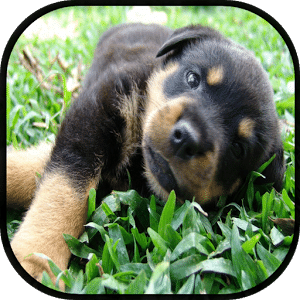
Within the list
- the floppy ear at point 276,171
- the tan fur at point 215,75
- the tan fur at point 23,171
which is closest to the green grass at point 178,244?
the floppy ear at point 276,171

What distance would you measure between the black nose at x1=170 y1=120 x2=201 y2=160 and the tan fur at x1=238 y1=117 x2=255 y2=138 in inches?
15.9

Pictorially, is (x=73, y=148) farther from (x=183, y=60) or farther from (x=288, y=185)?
(x=288, y=185)

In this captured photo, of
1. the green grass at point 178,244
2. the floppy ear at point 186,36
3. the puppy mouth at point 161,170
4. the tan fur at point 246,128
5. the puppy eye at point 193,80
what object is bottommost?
the green grass at point 178,244

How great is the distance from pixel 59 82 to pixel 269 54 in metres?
2.60

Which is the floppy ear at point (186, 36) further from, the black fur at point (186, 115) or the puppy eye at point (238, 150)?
the puppy eye at point (238, 150)

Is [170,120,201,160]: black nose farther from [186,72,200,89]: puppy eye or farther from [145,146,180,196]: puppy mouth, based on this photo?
[186,72,200,89]: puppy eye

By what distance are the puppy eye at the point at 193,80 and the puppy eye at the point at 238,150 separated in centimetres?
47

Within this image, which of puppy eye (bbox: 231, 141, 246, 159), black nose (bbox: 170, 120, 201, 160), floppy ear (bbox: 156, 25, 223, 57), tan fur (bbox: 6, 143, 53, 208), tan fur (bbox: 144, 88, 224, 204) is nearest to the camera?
black nose (bbox: 170, 120, 201, 160)

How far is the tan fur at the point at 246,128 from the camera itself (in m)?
2.21

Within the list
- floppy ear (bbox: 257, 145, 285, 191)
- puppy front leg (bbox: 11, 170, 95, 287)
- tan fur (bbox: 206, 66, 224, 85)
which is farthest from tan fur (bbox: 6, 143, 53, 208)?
floppy ear (bbox: 257, 145, 285, 191)

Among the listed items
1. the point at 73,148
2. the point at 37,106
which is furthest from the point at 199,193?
the point at 37,106

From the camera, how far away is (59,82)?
13.4ft

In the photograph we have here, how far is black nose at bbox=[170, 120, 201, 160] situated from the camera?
1.91 metres

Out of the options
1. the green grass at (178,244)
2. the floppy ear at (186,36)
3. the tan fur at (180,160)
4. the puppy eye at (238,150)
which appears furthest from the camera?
the floppy ear at (186,36)
